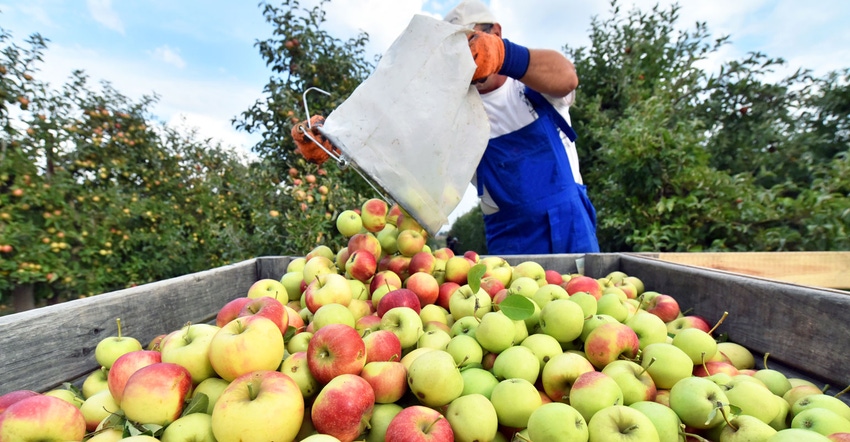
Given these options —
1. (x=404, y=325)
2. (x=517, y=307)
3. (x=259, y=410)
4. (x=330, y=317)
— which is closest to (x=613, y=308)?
(x=517, y=307)

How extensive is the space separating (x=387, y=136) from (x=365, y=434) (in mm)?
1188

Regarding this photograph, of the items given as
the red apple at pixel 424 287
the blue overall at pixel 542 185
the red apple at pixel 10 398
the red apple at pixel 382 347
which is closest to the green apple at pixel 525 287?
the red apple at pixel 424 287

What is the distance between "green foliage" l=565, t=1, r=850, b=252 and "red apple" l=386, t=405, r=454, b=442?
356 centimetres

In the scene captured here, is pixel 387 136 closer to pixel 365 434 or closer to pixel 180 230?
pixel 365 434

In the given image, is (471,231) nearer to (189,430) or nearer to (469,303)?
(469,303)

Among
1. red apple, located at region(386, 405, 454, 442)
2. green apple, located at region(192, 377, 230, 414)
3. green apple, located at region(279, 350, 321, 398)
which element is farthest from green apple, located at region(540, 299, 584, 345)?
green apple, located at region(192, 377, 230, 414)

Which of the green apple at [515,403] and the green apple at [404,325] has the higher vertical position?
the green apple at [404,325]

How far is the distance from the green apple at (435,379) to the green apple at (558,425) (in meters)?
0.21

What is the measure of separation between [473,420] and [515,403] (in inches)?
4.9

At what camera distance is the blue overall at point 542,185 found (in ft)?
9.45

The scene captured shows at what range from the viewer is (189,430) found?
93cm

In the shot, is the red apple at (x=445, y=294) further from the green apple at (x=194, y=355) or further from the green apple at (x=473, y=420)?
the green apple at (x=194, y=355)

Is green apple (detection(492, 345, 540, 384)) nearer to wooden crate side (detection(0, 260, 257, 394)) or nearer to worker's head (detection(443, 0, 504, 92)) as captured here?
wooden crate side (detection(0, 260, 257, 394))

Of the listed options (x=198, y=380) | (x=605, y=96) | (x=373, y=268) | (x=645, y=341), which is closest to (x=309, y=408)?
(x=198, y=380)
